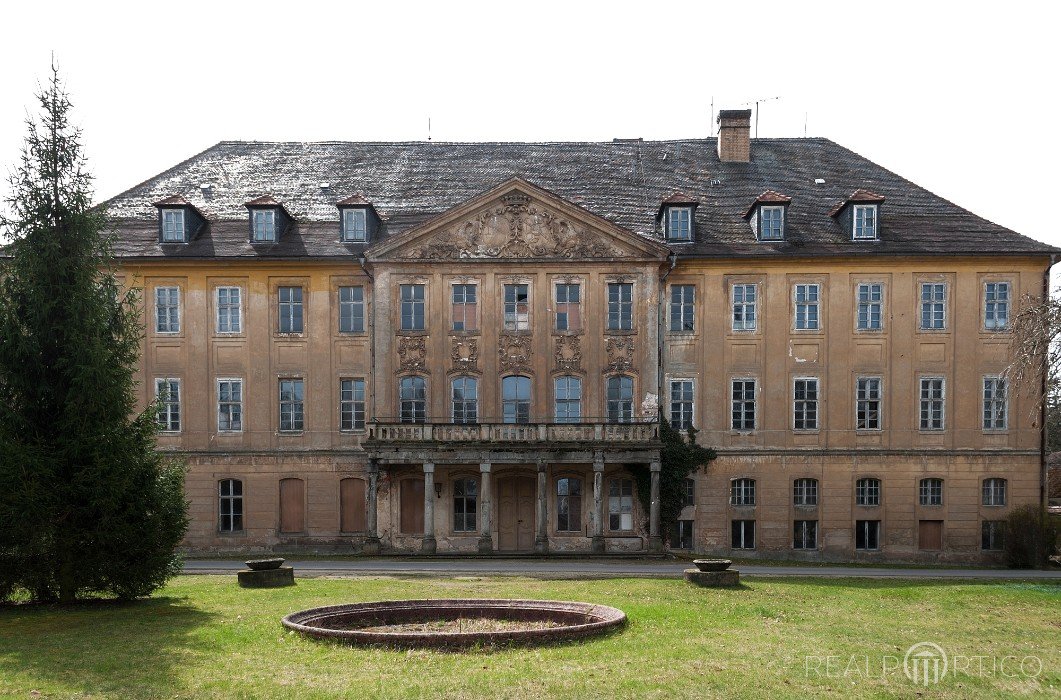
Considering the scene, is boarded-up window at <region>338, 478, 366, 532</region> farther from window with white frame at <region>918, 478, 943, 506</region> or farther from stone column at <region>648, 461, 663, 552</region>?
window with white frame at <region>918, 478, 943, 506</region>

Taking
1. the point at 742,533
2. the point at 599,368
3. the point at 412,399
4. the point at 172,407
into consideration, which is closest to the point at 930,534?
the point at 742,533

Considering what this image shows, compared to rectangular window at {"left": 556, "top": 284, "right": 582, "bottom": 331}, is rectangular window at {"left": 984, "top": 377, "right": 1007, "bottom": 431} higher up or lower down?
lower down

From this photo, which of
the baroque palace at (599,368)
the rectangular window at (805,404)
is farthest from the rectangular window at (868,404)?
the rectangular window at (805,404)

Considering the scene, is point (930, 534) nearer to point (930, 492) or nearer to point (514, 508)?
point (930, 492)

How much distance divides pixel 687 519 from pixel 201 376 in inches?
735

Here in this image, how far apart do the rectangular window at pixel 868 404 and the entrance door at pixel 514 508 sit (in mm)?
12232

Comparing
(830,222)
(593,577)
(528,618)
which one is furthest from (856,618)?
(830,222)

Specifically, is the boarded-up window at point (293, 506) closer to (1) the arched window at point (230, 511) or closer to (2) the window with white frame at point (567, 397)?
(1) the arched window at point (230, 511)

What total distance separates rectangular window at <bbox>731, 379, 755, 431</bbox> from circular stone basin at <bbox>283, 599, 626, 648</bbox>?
1900cm

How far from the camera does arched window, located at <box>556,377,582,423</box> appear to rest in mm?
36438

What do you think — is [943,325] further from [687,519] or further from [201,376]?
[201,376]

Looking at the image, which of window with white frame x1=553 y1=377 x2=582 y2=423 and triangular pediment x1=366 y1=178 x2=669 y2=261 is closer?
triangular pediment x1=366 y1=178 x2=669 y2=261

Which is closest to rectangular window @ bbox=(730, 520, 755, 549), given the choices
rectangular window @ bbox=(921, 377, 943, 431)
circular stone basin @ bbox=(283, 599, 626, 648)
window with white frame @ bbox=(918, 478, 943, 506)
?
window with white frame @ bbox=(918, 478, 943, 506)

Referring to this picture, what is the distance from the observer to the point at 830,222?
3819cm
